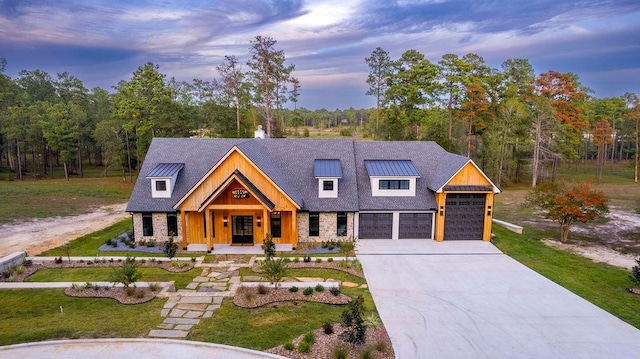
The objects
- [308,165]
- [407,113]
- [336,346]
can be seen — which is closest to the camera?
[336,346]

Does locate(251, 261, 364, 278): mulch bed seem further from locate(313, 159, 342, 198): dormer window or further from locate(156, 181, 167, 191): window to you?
locate(156, 181, 167, 191): window

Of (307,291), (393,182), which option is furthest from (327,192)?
(307,291)

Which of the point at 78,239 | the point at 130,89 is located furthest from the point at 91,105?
the point at 78,239

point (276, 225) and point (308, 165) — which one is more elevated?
point (308, 165)

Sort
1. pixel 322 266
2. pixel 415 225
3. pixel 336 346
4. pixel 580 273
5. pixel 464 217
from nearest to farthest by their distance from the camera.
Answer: pixel 336 346 < pixel 580 273 < pixel 322 266 < pixel 464 217 < pixel 415 225

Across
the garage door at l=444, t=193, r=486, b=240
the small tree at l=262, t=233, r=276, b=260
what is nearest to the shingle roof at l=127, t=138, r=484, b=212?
the garage door at l=444, t=193, r=486, b=240

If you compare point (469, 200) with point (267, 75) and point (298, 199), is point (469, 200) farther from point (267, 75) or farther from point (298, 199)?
point (267, 75)
